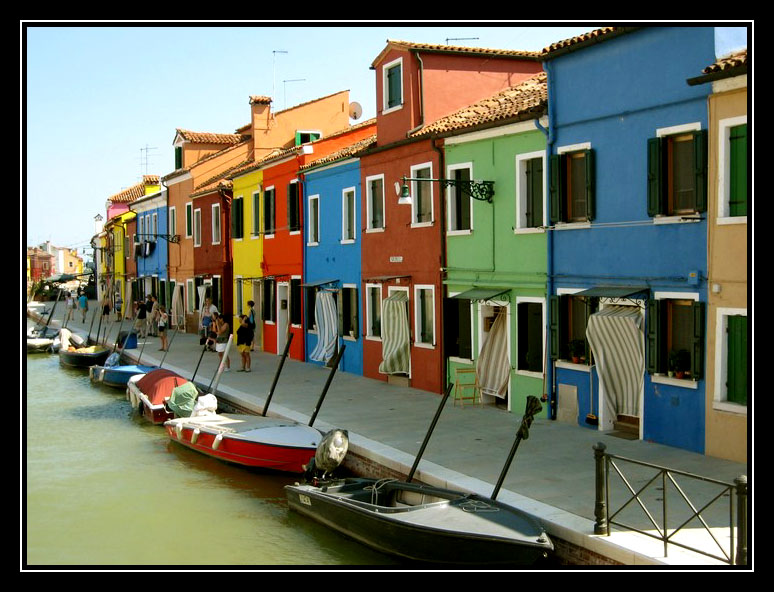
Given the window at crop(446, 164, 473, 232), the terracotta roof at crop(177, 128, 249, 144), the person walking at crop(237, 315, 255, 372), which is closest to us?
the window at crop(446, 164, 473, 232)

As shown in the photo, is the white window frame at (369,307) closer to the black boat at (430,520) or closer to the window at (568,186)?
the window at (568,186)

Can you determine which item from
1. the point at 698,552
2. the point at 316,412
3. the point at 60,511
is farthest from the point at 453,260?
the point at 698,552

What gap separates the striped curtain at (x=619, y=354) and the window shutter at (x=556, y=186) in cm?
191

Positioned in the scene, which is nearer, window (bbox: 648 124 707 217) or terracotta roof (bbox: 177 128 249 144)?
window (bbox: 648 124 707 217)

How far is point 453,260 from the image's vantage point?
17.8 m

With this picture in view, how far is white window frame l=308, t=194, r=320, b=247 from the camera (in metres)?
24.2

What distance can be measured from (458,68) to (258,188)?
10578 mm

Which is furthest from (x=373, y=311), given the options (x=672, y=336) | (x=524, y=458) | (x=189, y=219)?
(x=189, y=219)

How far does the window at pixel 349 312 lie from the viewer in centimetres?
2222

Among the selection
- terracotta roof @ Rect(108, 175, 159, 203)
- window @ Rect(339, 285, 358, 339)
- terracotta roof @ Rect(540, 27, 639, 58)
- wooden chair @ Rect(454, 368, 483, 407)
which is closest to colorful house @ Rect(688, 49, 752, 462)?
terracotta roof @ Rect(540, 27, 639, 58)

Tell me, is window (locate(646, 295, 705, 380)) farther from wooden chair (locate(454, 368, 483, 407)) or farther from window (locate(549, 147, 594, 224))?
wooden chair (locate(454, 368, 483, 407))

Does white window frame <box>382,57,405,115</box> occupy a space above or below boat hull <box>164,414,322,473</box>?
above

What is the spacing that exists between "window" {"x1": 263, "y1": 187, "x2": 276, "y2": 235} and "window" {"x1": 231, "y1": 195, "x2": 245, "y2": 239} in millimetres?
2316

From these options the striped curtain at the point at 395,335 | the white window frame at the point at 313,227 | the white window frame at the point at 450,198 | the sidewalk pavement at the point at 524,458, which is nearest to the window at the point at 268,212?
the white window frame at the point at 313,227
